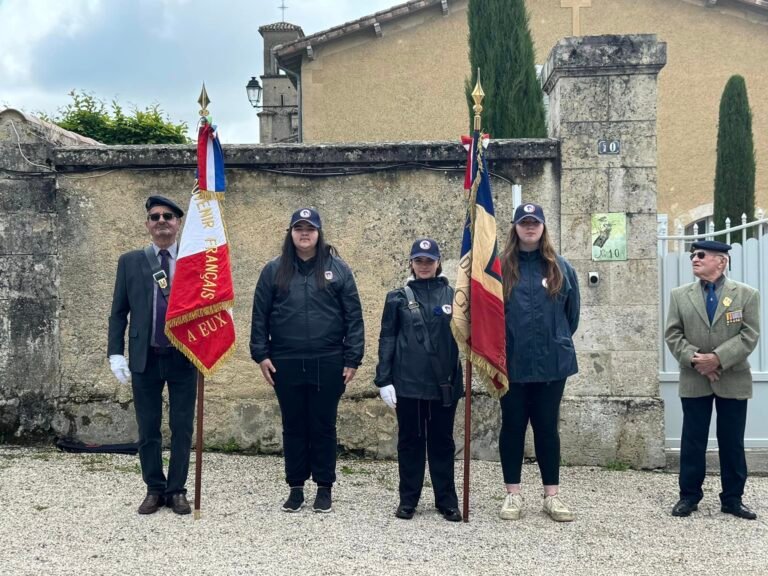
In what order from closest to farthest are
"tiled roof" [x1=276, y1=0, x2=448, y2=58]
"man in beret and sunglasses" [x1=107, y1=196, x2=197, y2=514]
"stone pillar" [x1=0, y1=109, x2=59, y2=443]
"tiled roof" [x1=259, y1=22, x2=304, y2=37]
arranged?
"man in beret and sunglasses" [x1=107, y1=196, x2=197, y2=514], "stone pillar" [x1=0, y1=109, x2=59, y2=443], "tiled roof" [x1=276, y1=0, x2=448, y2=58], "tiled roof" [x1=259, y1=22, x2=304, y2=37]

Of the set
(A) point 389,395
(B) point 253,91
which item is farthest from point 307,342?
(B) point 253,91

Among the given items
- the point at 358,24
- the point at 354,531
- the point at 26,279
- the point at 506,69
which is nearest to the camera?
the point at 354,531

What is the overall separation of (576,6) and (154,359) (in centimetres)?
1394

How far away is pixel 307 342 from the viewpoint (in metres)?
5.22

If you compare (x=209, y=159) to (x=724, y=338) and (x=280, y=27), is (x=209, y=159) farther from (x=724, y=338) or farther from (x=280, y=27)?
(x=280, y=27)

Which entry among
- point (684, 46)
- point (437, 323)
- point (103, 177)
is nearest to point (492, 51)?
point (684, 46)

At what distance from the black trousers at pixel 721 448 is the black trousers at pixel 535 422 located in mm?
909

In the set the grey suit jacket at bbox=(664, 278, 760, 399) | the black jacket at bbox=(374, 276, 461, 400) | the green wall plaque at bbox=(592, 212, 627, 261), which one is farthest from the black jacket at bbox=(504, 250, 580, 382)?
the green wall plaque at bbox=(592, 212, 627, 261)

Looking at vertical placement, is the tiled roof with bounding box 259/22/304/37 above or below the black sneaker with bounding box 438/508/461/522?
above

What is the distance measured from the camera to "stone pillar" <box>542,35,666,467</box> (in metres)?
6.52

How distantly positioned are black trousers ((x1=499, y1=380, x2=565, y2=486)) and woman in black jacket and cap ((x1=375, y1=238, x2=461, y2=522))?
1.15 feet

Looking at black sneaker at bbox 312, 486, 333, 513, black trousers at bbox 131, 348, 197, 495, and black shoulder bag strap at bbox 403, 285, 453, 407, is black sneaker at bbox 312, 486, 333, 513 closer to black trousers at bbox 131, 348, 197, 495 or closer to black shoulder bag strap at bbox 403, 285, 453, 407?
black trousers at bbox 131, 348, 197, 495

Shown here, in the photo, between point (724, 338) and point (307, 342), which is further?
point (724, 338)

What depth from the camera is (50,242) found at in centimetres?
685
